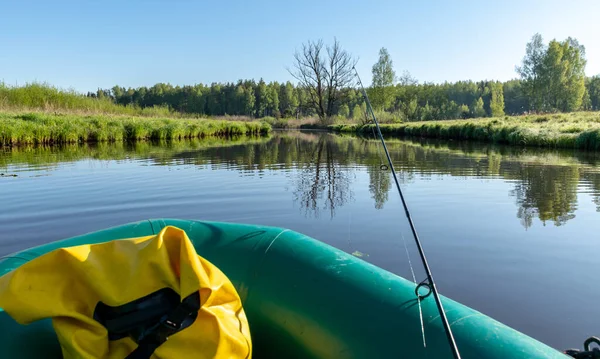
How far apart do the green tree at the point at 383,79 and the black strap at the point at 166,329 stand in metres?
44.0

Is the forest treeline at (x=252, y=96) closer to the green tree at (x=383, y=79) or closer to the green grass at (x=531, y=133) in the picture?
the green tree at (x=383, y=79)

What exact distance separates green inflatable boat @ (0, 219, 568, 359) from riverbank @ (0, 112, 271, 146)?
17.3m

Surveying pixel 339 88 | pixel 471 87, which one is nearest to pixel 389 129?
pixel 339 88

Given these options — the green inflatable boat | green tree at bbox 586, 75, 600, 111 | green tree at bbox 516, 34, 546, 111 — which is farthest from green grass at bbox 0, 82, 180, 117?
green tree at bbox 586, 75, 600, 111

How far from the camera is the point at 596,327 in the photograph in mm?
2686

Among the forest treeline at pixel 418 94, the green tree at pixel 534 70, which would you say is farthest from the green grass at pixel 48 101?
the green tree at pixel 534 70

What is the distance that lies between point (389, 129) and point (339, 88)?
52.9ft

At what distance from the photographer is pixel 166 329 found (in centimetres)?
123

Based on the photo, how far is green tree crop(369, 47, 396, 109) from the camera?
142 feet

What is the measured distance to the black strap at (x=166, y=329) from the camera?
47.9 inches

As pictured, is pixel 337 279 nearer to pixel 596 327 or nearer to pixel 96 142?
pixel 596 327

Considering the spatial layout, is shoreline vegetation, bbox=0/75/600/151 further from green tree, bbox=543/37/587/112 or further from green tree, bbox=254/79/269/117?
green tree, bbox=254/79/269/117

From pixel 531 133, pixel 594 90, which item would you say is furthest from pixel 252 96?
pixel 531 133

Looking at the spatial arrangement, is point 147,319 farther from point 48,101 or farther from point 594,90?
point 594,90
